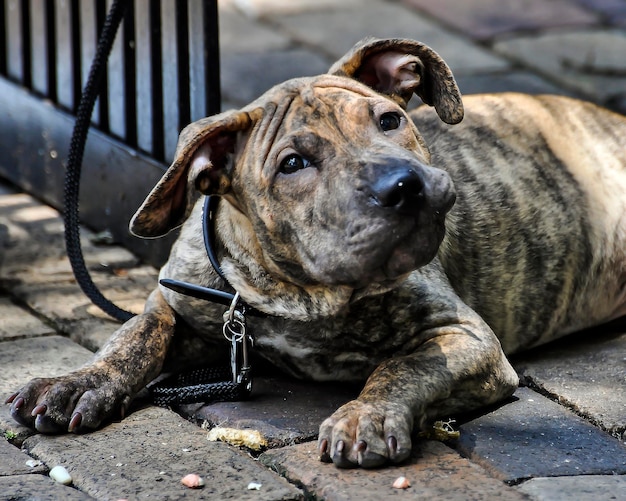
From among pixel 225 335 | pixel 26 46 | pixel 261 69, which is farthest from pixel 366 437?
pixel 261 69

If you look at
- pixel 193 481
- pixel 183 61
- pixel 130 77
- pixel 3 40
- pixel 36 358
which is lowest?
pixel 36 358

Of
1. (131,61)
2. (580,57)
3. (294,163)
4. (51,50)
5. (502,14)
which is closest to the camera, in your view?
(294,163)

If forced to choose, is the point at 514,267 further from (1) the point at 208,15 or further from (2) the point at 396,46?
(1) the point at 208,15

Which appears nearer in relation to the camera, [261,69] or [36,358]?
[36,358]

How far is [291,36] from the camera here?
28.5ft

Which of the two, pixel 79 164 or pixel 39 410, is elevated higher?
pixel 79 164

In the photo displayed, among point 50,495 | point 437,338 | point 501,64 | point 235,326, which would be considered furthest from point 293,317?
point 501,64

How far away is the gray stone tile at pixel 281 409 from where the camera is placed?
12.2ft

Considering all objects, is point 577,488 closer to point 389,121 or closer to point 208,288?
point 389,121

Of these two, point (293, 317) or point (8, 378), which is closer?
point (293, 317)

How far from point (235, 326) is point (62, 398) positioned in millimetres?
626

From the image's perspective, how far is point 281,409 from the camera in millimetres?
3896

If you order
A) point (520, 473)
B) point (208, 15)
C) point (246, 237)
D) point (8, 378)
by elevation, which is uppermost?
point (208, 15)

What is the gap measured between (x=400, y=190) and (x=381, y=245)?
17cm
